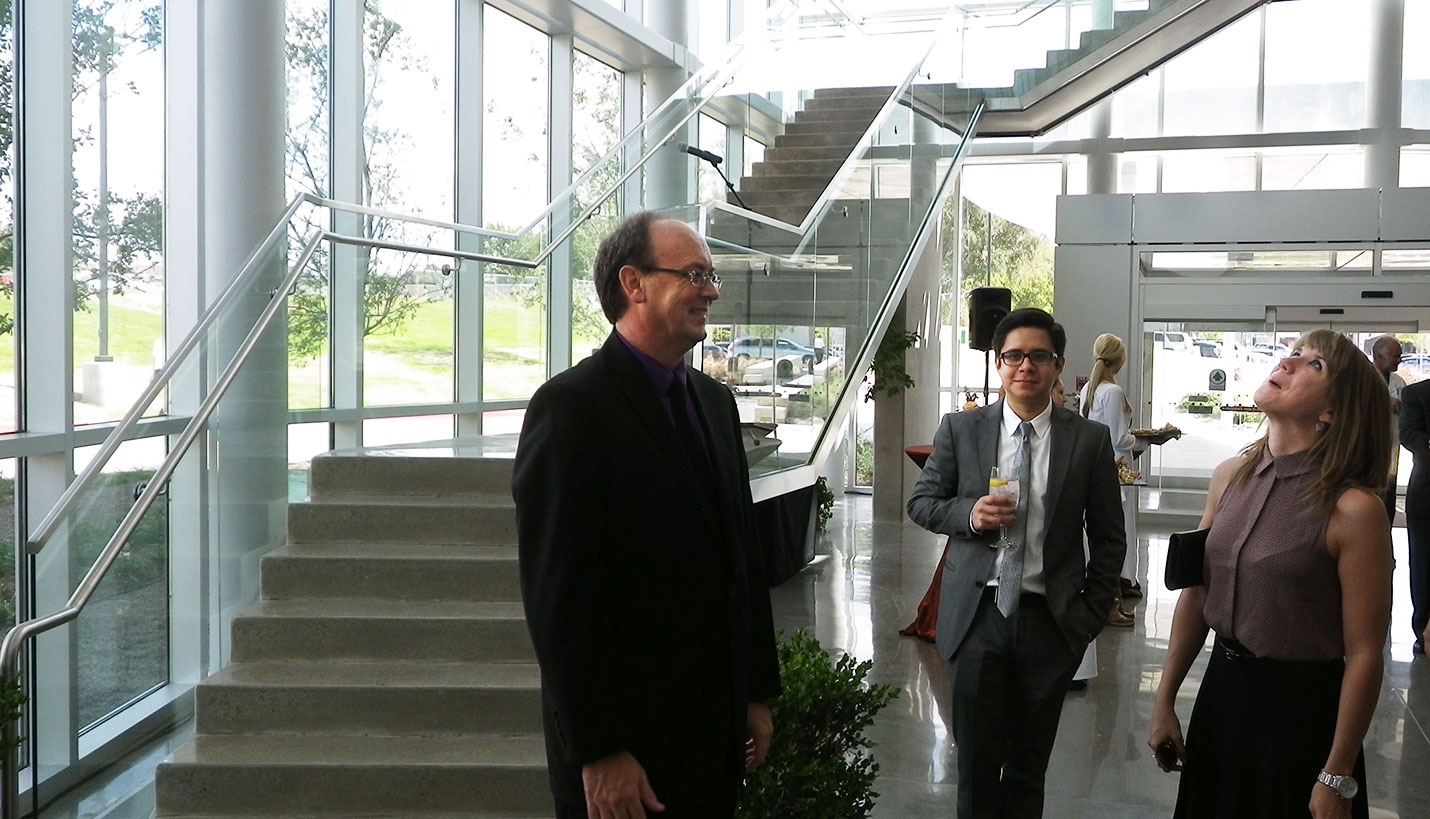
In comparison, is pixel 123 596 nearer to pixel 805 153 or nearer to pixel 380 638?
pixel 380 638

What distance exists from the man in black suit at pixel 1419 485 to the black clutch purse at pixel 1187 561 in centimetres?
503

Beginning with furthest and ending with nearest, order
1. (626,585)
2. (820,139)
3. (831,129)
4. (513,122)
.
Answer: (831,129)
(820,139)
(513,122)
(626,585)

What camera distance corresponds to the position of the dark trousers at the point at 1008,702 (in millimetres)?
3260

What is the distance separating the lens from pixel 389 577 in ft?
16.1

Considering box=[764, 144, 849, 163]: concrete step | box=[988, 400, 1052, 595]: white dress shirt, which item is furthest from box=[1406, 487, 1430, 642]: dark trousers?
box=[764, 144, 849, 163]: concrete step

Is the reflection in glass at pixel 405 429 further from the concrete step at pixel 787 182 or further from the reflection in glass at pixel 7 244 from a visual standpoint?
the concrete step at pixel 787 182

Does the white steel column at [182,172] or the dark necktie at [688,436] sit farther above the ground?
the white steel column at [182,172]

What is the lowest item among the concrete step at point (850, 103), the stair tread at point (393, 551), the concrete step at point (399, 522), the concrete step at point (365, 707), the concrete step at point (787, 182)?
the concrete step at point (365, 707)

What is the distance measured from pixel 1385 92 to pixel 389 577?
43.6 feet

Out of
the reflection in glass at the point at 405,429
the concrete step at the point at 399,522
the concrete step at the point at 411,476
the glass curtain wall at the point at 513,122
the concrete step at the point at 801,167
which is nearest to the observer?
the concrete step at the point at 399,522

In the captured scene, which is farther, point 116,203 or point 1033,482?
point 116,203

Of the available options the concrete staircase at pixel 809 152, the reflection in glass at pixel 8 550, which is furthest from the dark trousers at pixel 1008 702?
the concrete staircase at pixel 809 152

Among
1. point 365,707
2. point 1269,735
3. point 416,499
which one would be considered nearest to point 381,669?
point 365,707

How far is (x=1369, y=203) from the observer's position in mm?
11617
